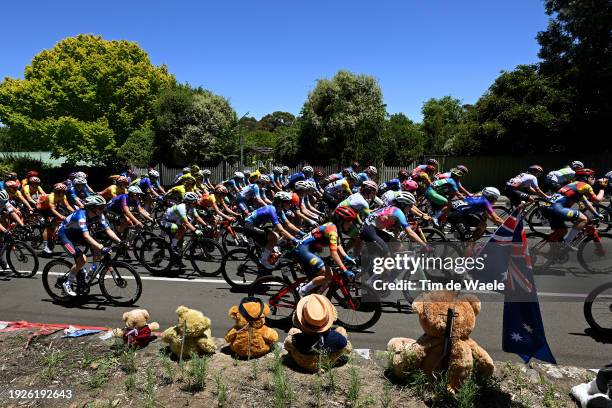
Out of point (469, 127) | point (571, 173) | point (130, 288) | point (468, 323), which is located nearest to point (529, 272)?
point (468, 323)

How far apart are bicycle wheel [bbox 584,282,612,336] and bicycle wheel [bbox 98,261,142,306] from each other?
660 cm

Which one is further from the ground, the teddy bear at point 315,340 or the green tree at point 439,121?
the green tree at point 439,121

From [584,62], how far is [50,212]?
25215 millimetres

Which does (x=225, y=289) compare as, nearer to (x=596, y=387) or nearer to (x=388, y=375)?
(x=388, y=375)

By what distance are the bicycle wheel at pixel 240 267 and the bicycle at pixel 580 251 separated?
5357 millimetres

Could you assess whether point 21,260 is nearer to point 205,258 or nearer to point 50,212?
point 50,212

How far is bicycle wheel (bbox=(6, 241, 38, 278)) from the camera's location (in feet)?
31.3

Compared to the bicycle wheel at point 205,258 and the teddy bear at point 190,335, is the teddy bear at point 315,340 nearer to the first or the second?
the teddy bear at point 190,335

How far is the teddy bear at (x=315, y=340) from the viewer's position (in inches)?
189

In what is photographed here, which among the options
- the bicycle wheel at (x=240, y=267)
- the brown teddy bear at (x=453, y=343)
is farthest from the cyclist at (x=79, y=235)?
the brown teddy bear at (x=453, y=343)

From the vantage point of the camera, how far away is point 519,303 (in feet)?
14.5

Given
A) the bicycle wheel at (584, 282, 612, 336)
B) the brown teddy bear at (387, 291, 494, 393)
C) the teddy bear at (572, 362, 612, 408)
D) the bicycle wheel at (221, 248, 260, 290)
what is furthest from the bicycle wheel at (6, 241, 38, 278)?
the bicycle wheel at (584, 282, 612, 336)

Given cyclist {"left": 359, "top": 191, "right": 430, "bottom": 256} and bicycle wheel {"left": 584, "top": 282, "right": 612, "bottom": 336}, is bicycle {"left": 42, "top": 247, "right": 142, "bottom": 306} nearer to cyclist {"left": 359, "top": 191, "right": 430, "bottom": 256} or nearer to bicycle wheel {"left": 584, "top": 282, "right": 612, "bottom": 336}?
cyclist {"left": 359, "top": 191, "right": 430, "bottom": 256}

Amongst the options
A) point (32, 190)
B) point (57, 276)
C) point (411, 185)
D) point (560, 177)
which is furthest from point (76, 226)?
point (560, 177)
